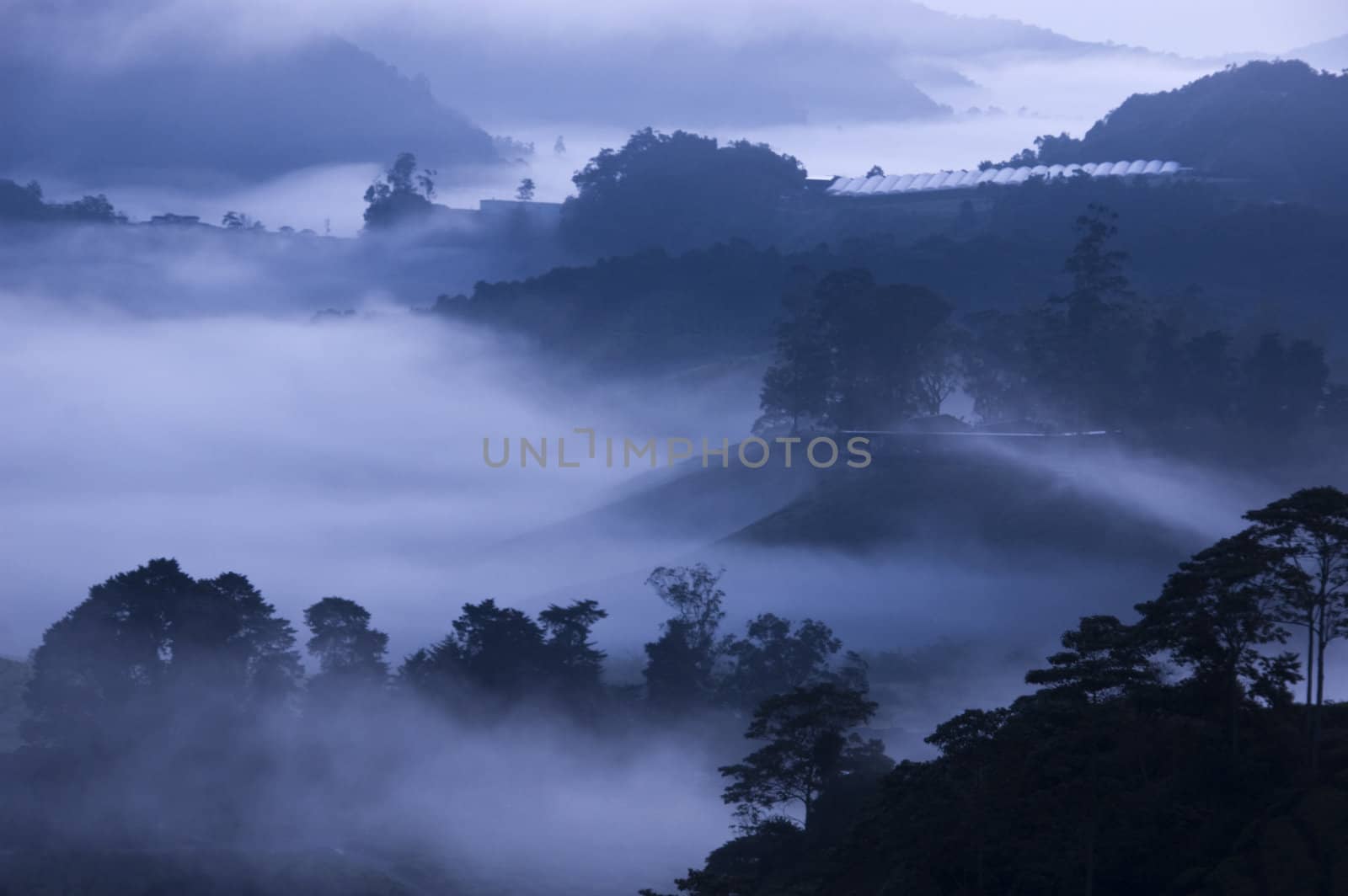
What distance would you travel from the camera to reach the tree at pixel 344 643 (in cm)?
7019

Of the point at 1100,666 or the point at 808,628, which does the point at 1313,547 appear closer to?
the point at 1100,666

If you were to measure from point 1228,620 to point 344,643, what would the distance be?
154 ft

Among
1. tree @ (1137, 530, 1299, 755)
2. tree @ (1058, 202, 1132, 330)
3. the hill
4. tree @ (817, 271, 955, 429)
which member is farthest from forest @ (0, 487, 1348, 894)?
tree @ (1058, 202, 1132, 330)

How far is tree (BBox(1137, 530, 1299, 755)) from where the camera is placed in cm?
3247

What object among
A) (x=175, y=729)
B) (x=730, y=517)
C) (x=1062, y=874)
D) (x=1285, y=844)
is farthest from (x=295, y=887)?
(x=730, y=517)

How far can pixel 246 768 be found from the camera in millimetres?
65812

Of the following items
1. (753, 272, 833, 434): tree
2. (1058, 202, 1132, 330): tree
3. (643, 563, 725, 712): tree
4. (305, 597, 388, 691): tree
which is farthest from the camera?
(1058, 202, 1132, 330): tree

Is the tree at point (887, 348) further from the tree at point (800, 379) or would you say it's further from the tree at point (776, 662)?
the tree at point (776, 662)

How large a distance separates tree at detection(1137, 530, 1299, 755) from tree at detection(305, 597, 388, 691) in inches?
1724

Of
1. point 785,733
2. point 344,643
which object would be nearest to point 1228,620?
point 785,733

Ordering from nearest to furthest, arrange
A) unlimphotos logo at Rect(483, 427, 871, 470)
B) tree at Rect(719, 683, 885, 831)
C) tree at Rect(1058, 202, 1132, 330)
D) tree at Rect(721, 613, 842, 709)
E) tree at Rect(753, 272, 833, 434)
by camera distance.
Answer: tree at Rect(719, 683, 885, 831) < tree at Rect(721, 613, 842, 709) < unlimphotos logo at Rect(483, 427, 871, 470) < tree at Rect(753, 272, 833, 434) < tree at Rect(1058, 202, 1132, 330)

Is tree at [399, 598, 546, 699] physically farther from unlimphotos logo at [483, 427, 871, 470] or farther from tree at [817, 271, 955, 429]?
tree at [817, 271, 955, 429]

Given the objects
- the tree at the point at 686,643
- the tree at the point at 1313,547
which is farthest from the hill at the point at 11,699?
the tree at the point at 1313,547

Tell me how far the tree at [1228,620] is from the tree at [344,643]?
144 ft
